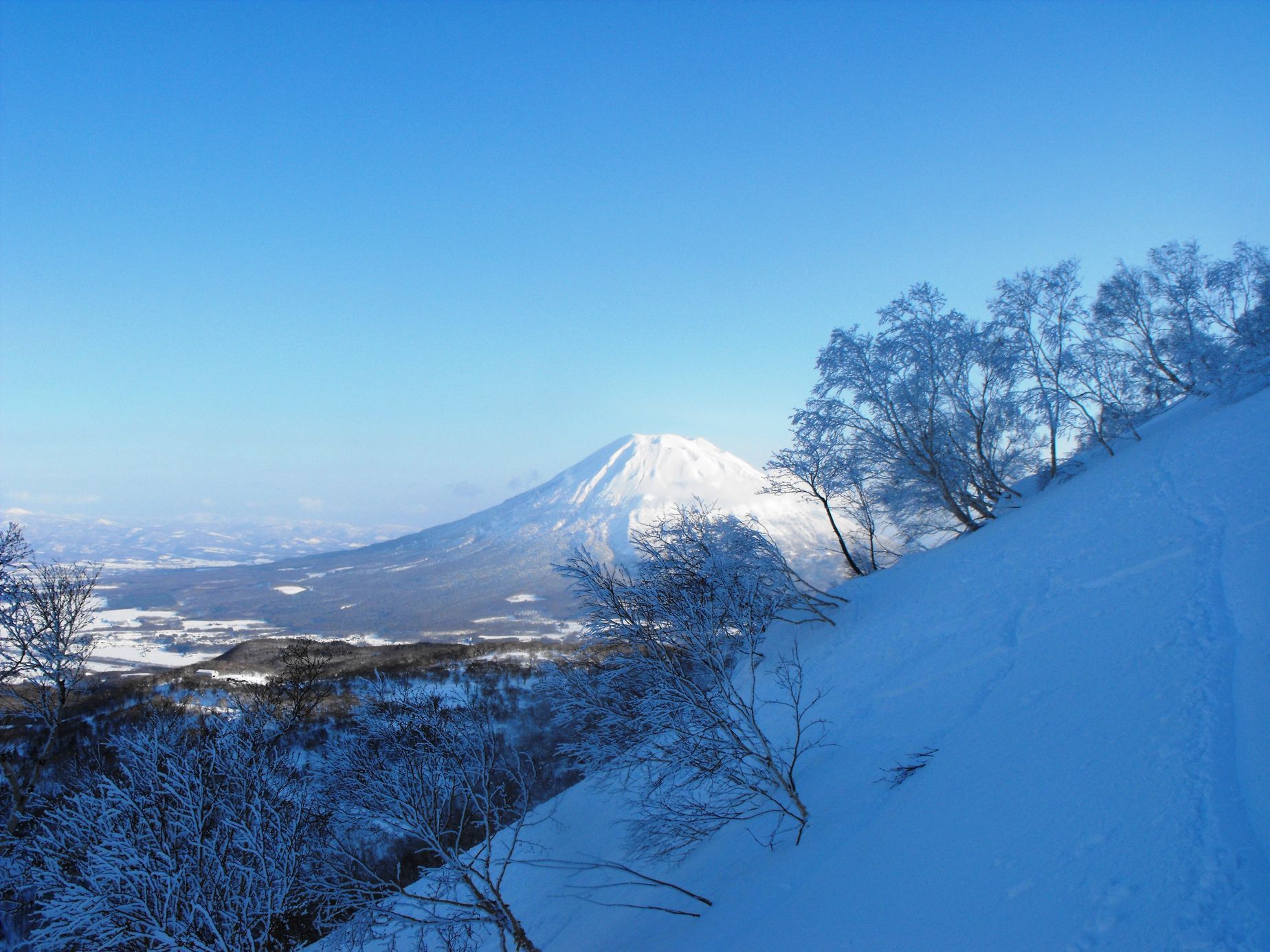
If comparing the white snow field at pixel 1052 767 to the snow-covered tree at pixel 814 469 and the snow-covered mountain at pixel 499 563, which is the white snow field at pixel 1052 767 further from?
the snow-covered mountain at pixel 499 563

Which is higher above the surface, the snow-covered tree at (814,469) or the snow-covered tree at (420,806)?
the snow-covered tree at (814,469)

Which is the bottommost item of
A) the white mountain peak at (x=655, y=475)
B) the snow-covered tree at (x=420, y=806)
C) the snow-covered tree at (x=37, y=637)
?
the snow-covered tree at (x=420, y=806)

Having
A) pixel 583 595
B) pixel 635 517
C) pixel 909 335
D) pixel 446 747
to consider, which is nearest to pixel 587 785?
pixel 446 747

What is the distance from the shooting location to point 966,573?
13.8 metres

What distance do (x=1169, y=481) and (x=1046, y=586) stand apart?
15.9 ft

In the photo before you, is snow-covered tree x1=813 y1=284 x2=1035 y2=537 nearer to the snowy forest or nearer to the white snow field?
the snowy forest

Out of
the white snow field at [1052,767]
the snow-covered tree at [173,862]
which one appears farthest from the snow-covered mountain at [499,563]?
the snow-covered tree at [173,862]

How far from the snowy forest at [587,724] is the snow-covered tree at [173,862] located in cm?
5

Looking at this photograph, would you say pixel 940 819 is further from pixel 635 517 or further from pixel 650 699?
pixel 635 517

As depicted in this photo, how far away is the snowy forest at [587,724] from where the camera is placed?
6.48m

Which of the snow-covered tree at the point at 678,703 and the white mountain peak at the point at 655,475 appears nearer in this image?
the snow-covered tree at the point at 678,703

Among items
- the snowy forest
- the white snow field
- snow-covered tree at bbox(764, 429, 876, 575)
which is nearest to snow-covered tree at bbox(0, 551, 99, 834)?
the snowy forest

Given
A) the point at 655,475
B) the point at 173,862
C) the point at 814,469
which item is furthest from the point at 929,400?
the point at 655,475

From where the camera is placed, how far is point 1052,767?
17.3ft
